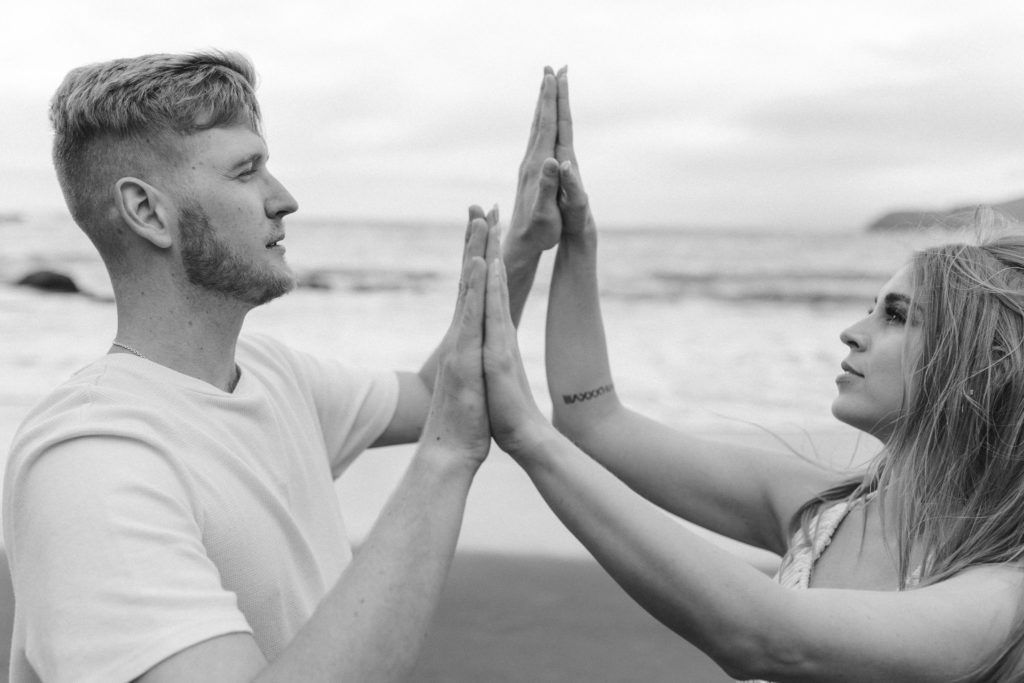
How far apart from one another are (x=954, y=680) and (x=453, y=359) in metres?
0.81

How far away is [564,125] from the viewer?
76.5 inches

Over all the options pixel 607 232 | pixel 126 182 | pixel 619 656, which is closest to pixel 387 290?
pixel 607 232

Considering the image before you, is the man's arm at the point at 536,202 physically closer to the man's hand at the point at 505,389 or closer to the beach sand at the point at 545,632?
the man's hand at the point at 505,389

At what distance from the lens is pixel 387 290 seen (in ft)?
41.2

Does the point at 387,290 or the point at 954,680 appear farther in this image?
the point at 387,290

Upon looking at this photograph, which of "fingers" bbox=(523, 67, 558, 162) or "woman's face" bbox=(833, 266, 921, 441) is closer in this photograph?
"woman's face" bbox=(833, 266, 921, 441)

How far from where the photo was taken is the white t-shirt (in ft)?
3.98

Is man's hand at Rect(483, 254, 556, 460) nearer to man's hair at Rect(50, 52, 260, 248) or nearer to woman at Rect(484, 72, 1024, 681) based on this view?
woman at Rect(484, 72, 1024, 681)

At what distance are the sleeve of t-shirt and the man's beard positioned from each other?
0.38 meters

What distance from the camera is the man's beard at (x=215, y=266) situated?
1.63 m

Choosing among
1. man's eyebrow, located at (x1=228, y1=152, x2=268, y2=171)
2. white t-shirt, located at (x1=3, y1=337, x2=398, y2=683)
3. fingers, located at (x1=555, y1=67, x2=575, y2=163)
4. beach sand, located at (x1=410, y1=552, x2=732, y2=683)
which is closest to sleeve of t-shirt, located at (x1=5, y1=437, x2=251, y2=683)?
white t-shirt, located at (x1=3, y1=337, x2=398, y2=683)

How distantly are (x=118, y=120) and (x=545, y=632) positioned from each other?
1746mm

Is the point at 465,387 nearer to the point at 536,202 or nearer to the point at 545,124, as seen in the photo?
the point at 536,202

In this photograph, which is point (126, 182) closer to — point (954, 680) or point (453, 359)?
point (453, 359)
